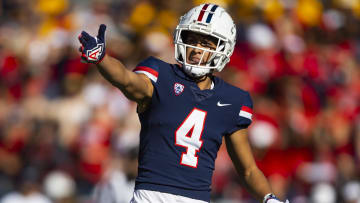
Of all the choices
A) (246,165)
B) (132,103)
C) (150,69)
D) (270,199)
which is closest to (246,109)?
(246,165)

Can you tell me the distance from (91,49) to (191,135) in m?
0.93

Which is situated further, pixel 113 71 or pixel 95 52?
pixel 113 71

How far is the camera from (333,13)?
33.8 ft

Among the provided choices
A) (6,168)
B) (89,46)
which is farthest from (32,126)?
(89,46)

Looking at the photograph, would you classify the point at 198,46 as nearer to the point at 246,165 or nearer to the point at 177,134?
the point at 177,134

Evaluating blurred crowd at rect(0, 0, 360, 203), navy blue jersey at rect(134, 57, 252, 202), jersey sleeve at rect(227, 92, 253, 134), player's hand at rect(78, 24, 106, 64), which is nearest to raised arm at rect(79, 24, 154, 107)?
player's hand at rect(78, 24, 106, 64)

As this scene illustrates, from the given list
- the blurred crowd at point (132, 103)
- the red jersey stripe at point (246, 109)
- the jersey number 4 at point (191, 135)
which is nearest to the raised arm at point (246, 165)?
the red jersey stripe at point (246, 109)

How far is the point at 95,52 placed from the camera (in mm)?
3477

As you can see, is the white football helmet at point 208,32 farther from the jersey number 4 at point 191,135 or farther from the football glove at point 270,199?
the football glove at point 270,199

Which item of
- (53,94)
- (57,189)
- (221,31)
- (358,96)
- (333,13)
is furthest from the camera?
(333,13)

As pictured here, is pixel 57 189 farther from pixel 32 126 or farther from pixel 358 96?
pixel 358 96

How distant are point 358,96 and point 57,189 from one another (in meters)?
4.20

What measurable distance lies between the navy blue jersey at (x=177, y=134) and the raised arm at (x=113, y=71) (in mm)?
102

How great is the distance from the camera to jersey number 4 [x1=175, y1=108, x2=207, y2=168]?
13.3 feet
